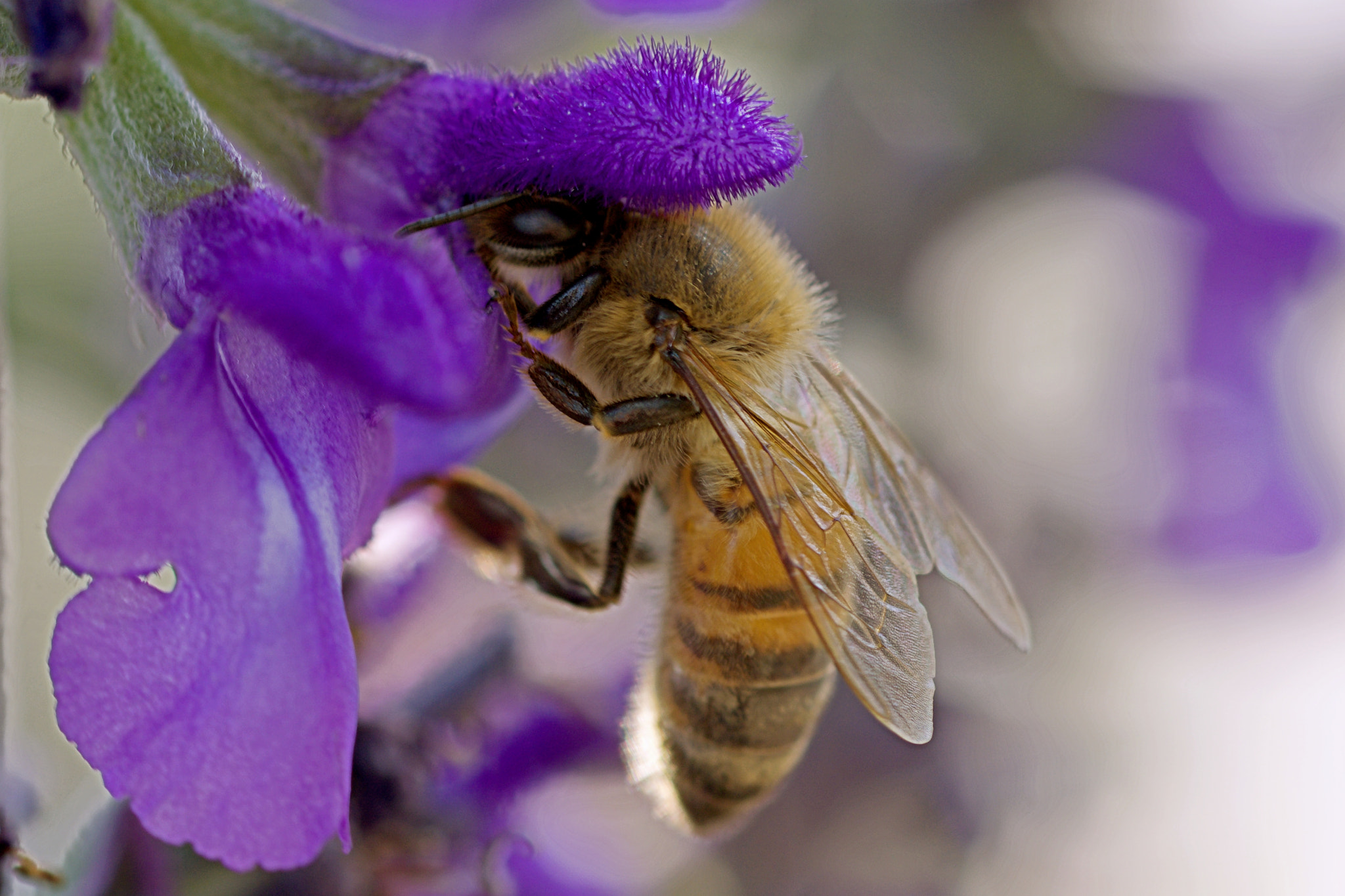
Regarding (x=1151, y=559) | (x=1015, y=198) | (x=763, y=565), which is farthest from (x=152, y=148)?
(x=1151, y=559)

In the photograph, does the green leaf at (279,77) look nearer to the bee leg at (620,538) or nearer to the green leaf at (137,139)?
the green leaf at (137,139)

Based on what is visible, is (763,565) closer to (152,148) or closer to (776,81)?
(152,148)

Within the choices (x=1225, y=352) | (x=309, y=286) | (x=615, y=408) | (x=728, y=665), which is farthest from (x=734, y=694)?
(x=1225, y=352)

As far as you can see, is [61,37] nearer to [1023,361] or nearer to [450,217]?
[450,217]

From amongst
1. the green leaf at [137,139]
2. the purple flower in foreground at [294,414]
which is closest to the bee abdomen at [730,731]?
the purple flower in foreground at [294,414]

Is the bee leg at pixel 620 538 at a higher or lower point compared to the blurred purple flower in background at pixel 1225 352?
higher
